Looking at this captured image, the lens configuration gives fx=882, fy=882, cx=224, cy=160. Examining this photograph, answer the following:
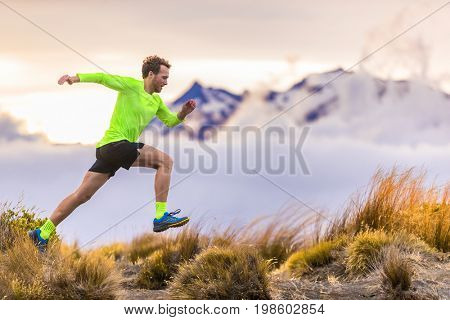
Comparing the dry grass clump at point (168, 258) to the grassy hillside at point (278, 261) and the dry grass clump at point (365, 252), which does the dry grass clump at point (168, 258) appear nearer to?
the grassy hillside at point (278, 261)

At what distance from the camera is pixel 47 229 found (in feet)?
38.4

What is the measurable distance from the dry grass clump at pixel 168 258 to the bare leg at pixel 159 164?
3.69 ft

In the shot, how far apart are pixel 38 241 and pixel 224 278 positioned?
307cm

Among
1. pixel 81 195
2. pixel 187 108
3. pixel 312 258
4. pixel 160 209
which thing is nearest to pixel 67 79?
pixel 81 195

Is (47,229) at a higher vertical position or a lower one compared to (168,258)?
higher

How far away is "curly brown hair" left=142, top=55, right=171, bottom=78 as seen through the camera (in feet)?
37.4

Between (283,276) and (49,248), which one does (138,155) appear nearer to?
(49,248)

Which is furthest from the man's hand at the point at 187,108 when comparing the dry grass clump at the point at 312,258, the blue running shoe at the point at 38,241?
the dry grass clump at the point at 312,258

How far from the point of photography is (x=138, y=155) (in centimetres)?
1130

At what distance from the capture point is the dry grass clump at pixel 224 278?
32.8 feet

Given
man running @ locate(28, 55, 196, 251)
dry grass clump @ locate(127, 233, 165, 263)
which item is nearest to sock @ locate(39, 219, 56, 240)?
man running @ locate(28, 55, 196, 251)

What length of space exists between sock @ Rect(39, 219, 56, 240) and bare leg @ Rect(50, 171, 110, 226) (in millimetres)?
69

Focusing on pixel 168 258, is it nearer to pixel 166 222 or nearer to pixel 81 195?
pixel 166 222

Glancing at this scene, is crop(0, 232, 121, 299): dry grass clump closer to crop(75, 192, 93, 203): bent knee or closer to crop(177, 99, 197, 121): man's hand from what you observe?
crop(75, 192, 93, 203): bent knee
